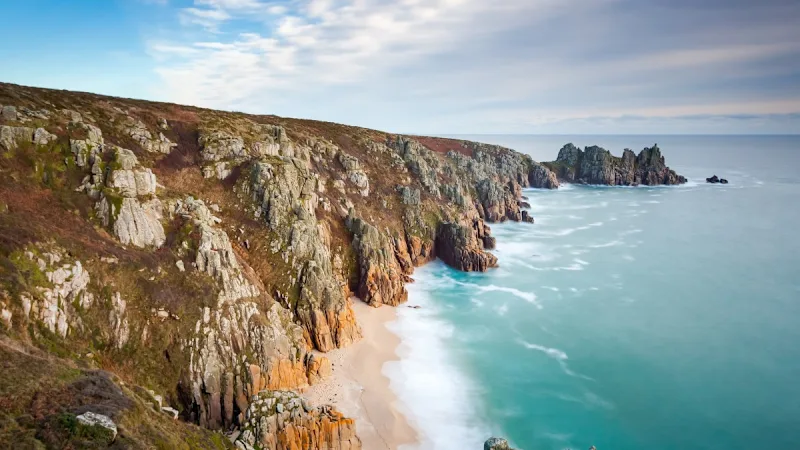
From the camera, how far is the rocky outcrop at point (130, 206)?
1603 inches

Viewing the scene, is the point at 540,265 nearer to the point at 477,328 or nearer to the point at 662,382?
the point at 477,328

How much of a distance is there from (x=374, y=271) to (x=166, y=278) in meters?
26.5

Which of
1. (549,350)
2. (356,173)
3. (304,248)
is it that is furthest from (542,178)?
(304,248)

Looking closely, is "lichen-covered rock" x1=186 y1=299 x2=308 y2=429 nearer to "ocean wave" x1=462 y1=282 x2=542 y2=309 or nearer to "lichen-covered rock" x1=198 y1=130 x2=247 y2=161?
"lichen-covered rock" x1=198 y1=130 x2=247 y2=161

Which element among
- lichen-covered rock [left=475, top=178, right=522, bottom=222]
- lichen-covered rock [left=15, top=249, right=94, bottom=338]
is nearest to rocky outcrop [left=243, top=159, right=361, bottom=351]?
lichen-covered rock [left=15, top=249, right=94, bottom=338]

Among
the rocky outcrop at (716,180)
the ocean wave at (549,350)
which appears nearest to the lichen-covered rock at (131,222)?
the ocean wave at (549,350)

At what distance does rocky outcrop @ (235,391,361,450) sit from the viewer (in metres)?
30.5

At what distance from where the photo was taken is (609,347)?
2046 inches

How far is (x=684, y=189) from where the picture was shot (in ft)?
557

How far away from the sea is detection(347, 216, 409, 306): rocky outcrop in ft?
11.9

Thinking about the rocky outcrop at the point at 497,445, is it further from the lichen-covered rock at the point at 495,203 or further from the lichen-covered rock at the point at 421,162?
the lichen-covered rock at the point at 495,203

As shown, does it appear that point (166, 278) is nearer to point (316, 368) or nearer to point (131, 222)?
point (131, 222)

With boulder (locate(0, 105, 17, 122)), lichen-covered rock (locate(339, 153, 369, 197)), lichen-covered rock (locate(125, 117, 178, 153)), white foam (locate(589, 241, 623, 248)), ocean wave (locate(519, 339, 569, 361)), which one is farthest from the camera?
white foam (locate(589, 241, 623, 248))

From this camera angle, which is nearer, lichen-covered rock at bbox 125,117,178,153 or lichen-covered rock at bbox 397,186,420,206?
lichen-covered rock at bbox 125,117,178,153
